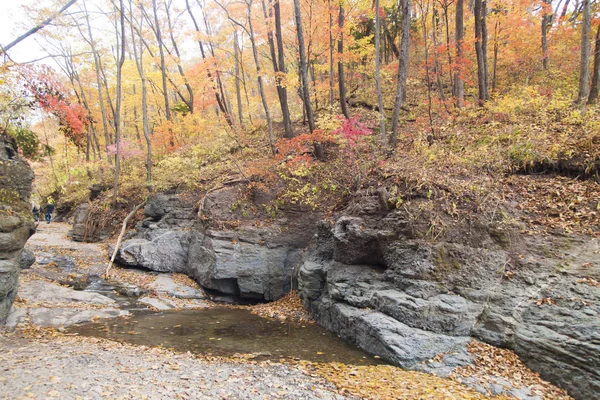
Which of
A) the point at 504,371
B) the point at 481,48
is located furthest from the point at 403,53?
the point at 504,371

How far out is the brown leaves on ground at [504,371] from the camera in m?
5.12

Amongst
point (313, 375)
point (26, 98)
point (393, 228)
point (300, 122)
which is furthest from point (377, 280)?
point (300, 122)

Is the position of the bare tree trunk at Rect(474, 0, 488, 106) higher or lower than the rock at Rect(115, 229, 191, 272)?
higher

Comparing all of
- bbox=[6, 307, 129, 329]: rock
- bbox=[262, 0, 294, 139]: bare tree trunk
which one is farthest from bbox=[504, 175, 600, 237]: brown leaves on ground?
bbox=[6, 307, 129, 329]: rock

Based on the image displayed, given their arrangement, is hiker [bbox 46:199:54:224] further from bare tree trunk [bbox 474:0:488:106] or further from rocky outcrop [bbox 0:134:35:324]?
bare tree trunk [bbox 474:0:488:106]

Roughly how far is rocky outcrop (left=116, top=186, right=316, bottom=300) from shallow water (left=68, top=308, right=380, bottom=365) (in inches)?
91.7

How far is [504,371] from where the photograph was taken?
559 centimetres

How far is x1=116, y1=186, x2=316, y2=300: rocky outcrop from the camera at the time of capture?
472 inches

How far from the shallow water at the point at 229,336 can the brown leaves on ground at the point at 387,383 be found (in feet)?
1.58

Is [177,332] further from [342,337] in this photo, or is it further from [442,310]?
[442,310]

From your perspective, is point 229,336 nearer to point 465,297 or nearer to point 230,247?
point 230,247

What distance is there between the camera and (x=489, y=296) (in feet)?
22.0

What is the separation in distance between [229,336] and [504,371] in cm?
575

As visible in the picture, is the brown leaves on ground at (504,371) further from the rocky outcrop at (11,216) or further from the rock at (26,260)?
the rock at (26,260)
